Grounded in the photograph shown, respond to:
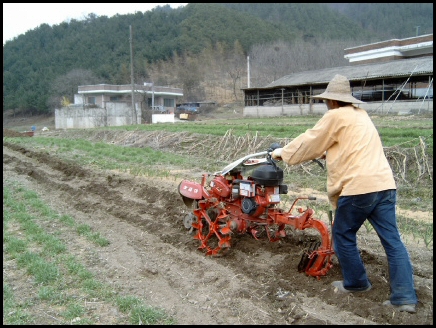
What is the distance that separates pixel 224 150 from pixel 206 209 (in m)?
9.03

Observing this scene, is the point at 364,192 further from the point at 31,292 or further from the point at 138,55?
the point at 138,55

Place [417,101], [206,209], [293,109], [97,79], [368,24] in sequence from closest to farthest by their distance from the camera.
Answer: [206,209], [417,101], [293,109], [97,79], [368,24]

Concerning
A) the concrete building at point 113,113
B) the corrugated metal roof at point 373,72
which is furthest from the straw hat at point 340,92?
the concrete building at point 113,113

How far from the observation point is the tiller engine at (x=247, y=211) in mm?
4531

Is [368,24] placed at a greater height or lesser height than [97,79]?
greater

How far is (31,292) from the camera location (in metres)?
4.41

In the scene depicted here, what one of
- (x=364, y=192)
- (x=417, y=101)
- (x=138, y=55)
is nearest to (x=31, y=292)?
(x=364, y=192)

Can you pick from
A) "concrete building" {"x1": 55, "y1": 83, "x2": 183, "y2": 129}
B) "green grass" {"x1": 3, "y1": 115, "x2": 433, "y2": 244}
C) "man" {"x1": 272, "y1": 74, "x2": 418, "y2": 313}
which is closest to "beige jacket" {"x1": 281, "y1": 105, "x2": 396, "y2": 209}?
"man" {"x1": 272, "y1": 74, "x2": 418, "y2": 313}

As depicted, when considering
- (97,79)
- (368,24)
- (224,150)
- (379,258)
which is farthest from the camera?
(368,24)

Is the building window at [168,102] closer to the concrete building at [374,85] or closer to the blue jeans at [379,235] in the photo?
the concrete building at [374,85]

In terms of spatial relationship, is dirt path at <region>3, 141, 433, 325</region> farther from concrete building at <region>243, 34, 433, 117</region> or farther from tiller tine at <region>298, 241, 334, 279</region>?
concrete building at <region>243, 34, 433, 117</region>

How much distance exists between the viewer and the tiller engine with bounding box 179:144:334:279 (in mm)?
4531

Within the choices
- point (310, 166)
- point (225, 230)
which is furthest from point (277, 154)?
point (310, 166)

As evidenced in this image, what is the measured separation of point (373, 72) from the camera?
105 feet
